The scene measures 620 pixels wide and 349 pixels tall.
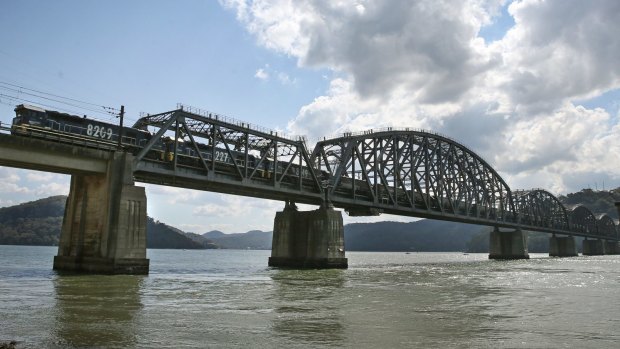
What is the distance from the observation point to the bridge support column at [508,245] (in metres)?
153

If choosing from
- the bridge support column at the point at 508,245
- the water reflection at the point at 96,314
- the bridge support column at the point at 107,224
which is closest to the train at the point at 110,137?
the bridge support column at the point at 107,224

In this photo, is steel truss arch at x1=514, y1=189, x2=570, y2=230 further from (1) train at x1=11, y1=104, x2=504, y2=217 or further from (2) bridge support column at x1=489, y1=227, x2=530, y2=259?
(1) train at x1=11, y1=104, x2=504, y2=217

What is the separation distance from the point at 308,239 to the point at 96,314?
56.0 m

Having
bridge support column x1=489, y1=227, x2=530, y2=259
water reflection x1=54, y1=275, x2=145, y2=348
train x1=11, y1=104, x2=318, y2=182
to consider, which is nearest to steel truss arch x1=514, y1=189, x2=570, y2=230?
bridge support column x1=489, y1=227, x2=530, y2=259

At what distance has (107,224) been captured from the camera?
47812 millimetres

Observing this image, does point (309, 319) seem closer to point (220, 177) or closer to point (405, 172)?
point (220, 177)

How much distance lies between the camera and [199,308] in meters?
24.4

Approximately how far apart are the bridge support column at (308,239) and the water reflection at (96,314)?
39676 mm

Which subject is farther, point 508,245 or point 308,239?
point 508,245

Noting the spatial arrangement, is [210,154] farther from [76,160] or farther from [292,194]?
[76,160]

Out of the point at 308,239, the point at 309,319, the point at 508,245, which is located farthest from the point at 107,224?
the point at 508,245

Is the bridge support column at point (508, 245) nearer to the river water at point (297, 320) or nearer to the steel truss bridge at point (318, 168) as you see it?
the steel truss bridge at point (318, 168)

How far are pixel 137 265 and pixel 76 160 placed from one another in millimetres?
11764

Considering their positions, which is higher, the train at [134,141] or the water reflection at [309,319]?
the train at [134,141]
